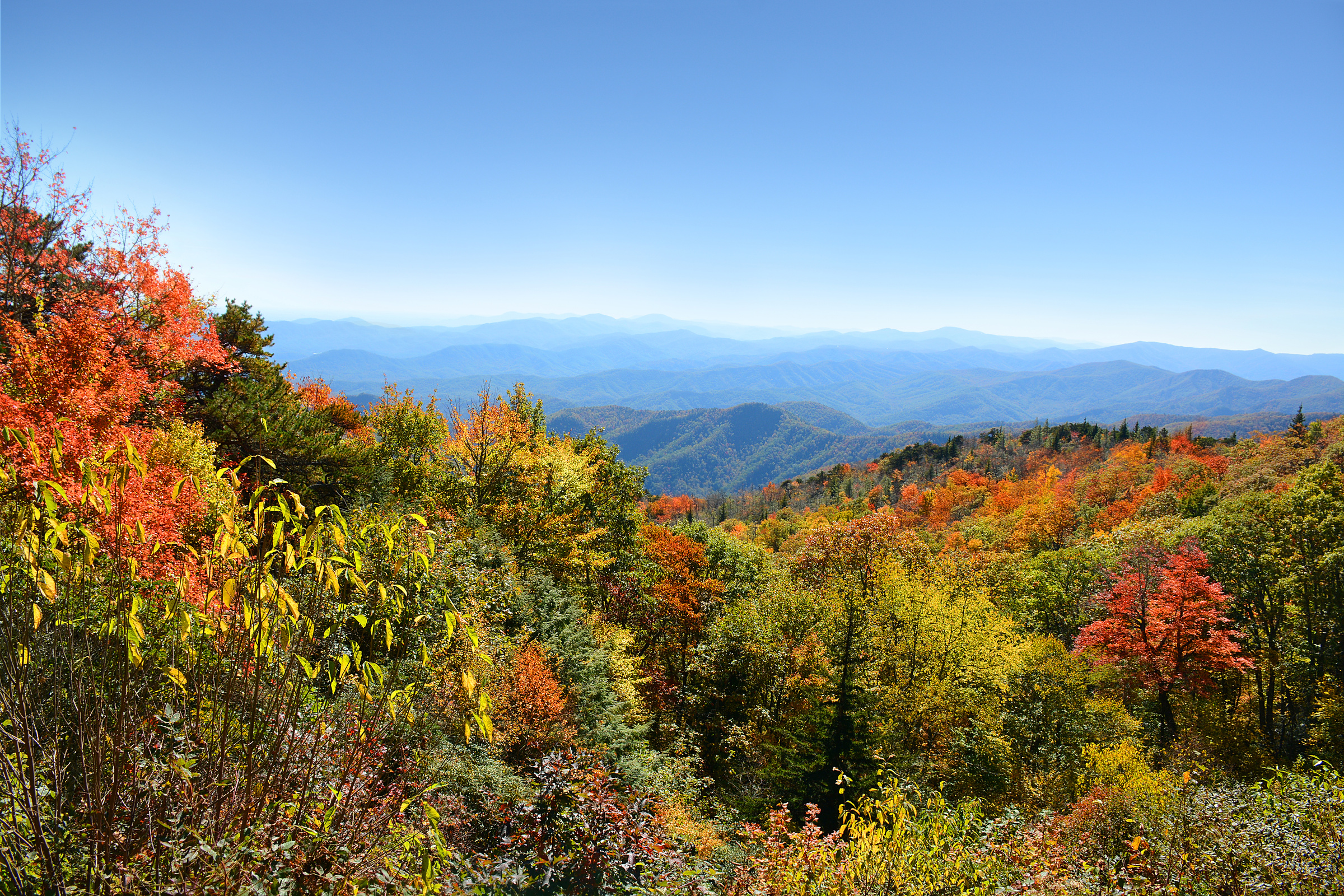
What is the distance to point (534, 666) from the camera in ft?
41.9

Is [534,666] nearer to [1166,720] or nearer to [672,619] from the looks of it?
[672,619]

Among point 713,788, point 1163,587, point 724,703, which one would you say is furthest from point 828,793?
point 1163,587

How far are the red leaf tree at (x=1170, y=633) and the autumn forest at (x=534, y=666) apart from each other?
17 cm

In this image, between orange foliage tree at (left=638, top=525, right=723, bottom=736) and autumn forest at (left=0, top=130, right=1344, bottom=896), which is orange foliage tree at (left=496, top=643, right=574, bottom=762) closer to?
autumn forest at (left=0, top=130, right=1344, bottom=896)

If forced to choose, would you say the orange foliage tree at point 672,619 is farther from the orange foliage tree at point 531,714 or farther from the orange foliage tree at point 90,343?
the orange foliage tree at point 90,343

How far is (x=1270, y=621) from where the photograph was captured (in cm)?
2655

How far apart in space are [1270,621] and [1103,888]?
30676 millimetres

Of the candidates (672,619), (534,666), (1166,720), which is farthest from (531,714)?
(1166,720)

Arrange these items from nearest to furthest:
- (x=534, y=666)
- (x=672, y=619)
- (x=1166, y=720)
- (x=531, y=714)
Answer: (x=531, y=714) → (x=534, y=666) → (x=1166, y=720) → (x=672, y=619)

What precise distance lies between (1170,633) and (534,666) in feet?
85.7

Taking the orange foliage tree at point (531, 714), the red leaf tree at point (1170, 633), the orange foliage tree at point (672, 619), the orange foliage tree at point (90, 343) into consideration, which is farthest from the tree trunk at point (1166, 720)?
the orange foliage tree at point (90, 343)

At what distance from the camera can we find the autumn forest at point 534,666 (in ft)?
9.89

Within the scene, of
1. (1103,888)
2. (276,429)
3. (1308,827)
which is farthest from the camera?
(276,429)

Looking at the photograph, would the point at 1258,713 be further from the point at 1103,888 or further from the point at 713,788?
the point at 1103,888
